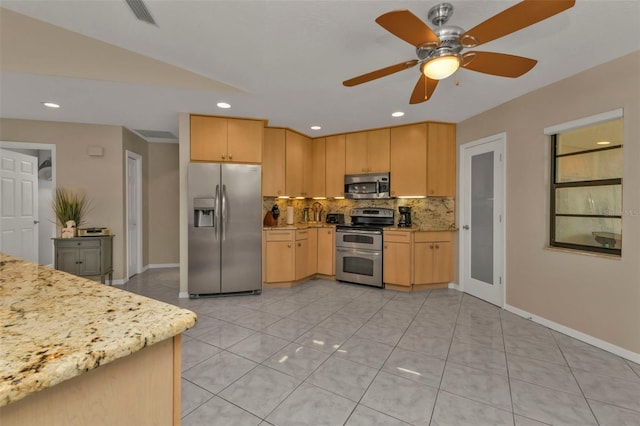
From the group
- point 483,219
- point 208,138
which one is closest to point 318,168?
point 208,138

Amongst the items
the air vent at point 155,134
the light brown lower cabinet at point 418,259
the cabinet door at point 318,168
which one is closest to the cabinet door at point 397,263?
the light brown lower cabinet at point 418,259

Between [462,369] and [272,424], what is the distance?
4.69 ft

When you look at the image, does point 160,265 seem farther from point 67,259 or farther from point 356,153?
point 356,153

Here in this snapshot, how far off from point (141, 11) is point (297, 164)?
3011 mm

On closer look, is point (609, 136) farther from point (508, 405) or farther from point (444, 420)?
point (444, 420)

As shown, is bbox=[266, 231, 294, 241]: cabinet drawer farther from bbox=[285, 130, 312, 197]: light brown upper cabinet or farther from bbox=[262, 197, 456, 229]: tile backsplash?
bbox=[285, 130, 312, 197]: light brown upper cabinet

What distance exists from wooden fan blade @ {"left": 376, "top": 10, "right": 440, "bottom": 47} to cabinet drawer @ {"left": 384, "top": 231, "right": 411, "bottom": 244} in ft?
9.10

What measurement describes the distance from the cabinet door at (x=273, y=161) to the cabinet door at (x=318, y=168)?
78 cm

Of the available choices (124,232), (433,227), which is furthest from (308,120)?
(124,232)

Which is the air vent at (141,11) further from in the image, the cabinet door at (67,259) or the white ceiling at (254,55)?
the cabinet door at (67,259)

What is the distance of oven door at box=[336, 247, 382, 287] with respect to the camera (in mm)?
4227

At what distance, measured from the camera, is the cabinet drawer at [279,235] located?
13.7 feet

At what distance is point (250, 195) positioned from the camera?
3812 mm

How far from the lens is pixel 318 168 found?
16.5 ft
